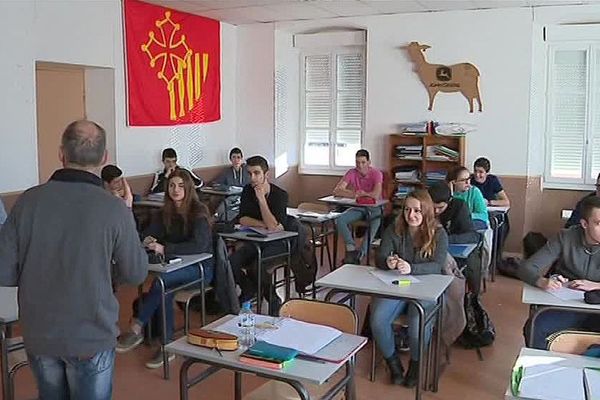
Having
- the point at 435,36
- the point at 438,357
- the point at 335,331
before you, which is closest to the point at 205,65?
the point at 435,36

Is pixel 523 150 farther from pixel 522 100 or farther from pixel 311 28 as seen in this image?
pixel 311 28

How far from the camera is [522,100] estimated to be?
7.41 meters

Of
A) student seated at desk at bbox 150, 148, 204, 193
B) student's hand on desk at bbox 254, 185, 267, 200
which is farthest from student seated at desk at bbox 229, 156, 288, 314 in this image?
student seated at desk at bbox 150, 148, 204, 193

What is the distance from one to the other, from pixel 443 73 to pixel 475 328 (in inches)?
157

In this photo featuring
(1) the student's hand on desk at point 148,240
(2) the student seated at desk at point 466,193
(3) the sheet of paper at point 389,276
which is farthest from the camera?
(2) the student seated at desk at point 466,193

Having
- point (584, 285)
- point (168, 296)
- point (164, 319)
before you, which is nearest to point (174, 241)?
point (168, 296)

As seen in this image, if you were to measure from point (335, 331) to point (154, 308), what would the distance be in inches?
79.7

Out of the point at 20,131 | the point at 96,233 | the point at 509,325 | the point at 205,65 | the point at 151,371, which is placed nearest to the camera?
the point at 96,233

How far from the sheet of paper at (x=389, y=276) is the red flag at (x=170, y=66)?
4277 millimetres

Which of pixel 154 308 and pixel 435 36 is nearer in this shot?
pixel 154 308

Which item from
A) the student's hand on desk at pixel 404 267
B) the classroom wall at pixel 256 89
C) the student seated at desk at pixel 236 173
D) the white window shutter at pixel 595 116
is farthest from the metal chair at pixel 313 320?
the classroom wall at pixel 256 89

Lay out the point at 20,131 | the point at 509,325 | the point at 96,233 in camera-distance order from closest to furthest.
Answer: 1. the point at 96,233
2. the point at 509,325
3. the point at 20,131

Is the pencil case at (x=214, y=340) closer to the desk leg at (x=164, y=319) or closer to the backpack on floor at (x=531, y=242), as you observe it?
the desk leg at (x=164, y=319)

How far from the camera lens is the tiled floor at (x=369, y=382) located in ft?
12.2
